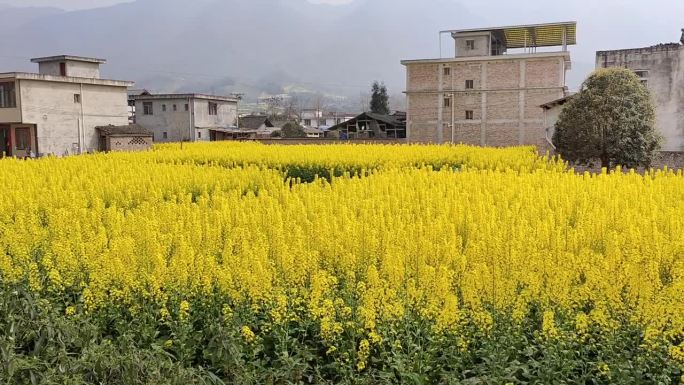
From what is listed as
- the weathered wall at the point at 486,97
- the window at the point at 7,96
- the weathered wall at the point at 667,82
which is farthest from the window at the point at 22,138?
the weathered wall at the point at 667,82

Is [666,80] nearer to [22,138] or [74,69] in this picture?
[74,69]

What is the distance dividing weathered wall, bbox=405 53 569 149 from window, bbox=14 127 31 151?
907 inches

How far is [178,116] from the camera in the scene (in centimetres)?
4975

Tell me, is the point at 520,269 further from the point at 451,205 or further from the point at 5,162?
the point at 5,162

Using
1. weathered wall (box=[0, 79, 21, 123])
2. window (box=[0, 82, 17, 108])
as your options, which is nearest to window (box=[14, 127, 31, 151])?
weathered wall (box=[0, 79, 21, 123])

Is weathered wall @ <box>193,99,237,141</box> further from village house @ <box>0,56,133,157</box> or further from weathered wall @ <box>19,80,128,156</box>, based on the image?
weathered wall @ <box>19,80,128,156</box>

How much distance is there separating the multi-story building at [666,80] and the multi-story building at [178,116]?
29.9 m

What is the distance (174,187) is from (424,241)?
293 inches

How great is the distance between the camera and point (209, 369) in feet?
14.8

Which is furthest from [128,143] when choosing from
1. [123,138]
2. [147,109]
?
[147,109]

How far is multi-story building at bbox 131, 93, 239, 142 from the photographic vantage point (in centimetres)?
4956

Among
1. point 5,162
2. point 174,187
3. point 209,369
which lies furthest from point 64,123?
point 209,369

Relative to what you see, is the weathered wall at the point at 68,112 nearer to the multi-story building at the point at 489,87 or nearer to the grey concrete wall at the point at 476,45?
the multi-story building at the point at 489,87

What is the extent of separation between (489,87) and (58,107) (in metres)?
Result: 26.0
